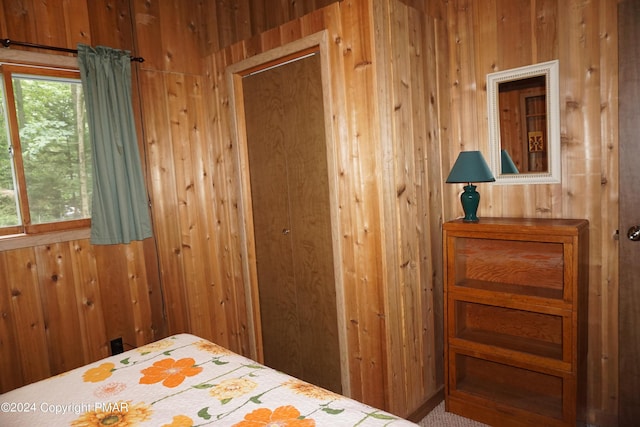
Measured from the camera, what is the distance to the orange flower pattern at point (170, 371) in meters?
1.45

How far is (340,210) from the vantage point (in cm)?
229

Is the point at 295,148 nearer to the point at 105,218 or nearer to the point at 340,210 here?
the point at 340,210

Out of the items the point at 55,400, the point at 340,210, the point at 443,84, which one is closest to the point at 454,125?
the point at 443,84

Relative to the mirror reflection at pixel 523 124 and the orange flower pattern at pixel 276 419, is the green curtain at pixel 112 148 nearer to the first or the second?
the orange flower pattern at pixel 276 419

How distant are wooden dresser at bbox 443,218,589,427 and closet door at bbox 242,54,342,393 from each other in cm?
71

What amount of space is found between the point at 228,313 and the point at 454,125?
6.77ft

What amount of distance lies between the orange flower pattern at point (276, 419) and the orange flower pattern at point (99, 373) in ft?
2.14

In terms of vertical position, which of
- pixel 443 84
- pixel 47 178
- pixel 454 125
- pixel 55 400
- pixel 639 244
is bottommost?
pixel 55 400

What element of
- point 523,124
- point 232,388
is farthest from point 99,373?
point 523,124

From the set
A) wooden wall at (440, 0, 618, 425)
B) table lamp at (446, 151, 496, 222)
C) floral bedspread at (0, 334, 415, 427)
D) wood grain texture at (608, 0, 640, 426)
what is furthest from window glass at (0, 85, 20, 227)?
wood grain texture at (608, 0, 640, 426)

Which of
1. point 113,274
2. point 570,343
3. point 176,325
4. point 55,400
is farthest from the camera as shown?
point 176,325

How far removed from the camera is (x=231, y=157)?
2918 mm

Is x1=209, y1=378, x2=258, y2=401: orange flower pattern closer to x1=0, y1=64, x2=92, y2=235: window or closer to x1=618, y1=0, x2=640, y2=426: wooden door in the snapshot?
x1=0, y1=64, x2=92, y2=235: window

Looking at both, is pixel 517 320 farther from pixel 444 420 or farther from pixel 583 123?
pixel 583 123
